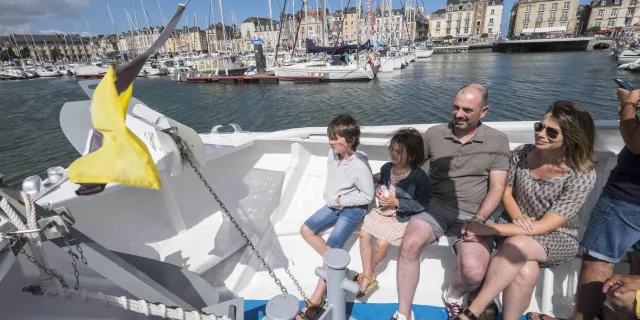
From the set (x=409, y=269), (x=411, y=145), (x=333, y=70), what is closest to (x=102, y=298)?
(x=409, y=269)

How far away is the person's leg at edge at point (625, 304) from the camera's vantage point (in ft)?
4.96

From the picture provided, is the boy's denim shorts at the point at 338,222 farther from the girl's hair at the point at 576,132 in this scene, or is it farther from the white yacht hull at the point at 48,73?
the white yacht hull at the point at 48,73

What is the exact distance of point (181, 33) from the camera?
8256cm

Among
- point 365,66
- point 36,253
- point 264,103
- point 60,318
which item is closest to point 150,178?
point 36,253

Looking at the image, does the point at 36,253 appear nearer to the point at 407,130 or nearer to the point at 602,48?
the point at 407,130

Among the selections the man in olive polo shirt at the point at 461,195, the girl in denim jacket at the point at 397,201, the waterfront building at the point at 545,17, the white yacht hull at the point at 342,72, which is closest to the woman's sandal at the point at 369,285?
the girl in denim jacket at the point at 397,201

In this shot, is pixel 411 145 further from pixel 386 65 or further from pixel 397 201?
pixel 386 65

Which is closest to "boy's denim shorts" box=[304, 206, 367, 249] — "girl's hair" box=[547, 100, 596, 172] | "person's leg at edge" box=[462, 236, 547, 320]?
"person's leg at edge" box=[462, 236, 547, 320]

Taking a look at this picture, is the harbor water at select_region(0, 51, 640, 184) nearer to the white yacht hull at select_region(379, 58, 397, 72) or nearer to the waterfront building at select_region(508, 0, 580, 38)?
the white yacht hull at select_region(379, 58, 397, 72)

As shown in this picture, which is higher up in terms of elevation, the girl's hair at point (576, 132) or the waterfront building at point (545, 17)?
the waterfront building at point (545, 17)

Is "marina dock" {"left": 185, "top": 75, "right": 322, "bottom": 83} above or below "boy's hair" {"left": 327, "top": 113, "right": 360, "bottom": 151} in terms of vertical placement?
below

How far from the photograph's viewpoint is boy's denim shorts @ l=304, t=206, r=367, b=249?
2414 mm

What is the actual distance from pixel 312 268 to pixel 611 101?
64.0ft

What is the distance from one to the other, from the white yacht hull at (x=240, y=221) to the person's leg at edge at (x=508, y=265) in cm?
46
